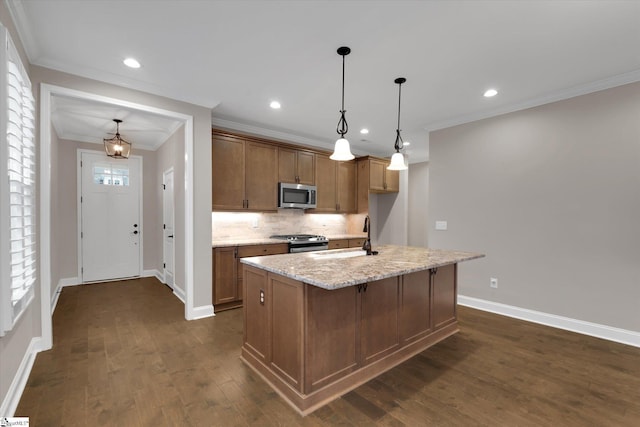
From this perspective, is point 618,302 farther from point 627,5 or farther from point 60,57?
point 60,57

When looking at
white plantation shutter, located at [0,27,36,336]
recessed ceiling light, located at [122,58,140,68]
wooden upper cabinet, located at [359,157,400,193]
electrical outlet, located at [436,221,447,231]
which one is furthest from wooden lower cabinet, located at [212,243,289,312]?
wooden upper cabinet, located at [359,157,400,193]

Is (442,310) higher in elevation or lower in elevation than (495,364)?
higher

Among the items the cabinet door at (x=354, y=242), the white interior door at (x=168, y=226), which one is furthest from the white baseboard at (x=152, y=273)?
the cabinet door at (x=354, y=242)

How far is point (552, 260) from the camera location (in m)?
3.42

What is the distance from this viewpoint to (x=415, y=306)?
275cm

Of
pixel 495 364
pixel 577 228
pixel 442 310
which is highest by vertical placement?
pixel 577 228

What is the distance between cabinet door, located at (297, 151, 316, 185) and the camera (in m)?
5.11

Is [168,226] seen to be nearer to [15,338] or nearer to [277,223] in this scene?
[277,223]

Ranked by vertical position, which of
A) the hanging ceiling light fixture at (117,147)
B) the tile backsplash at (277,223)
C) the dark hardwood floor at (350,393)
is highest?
the hanging ceiling light fixture at (117,147)

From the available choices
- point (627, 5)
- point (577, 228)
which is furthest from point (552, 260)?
point (627, 5)

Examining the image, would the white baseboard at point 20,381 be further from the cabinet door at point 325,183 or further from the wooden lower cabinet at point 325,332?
the cabinet door at point 325,183

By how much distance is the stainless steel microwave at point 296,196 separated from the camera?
189 inches

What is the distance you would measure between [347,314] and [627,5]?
9.29 feet

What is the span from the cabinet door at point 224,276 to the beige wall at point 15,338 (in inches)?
66.2
